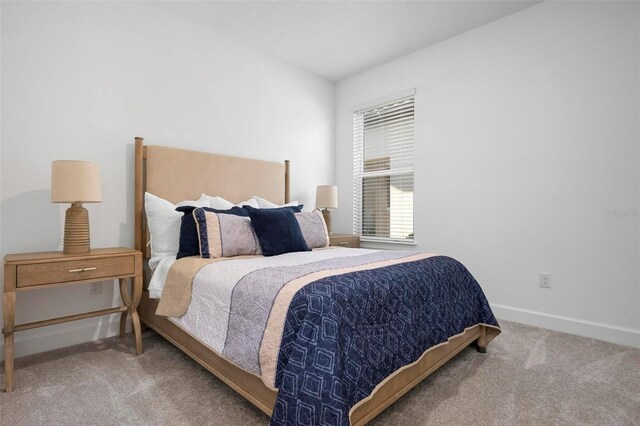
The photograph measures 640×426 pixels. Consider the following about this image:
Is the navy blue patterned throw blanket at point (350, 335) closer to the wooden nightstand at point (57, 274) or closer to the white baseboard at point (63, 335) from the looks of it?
the wooden nightstand at point (57, 274)

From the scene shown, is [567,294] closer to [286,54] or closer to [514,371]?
[514,371]

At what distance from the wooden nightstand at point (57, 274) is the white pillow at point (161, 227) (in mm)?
217

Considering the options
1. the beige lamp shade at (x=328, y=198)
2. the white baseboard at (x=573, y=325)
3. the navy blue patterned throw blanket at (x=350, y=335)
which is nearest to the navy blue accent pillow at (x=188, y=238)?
the navy blue patterned throw blanket at (x=350, y=335)

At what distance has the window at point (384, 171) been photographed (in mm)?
3807

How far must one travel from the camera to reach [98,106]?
8.25 ft

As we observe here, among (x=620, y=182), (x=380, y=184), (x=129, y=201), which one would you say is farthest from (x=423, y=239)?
(x=129, y=201)

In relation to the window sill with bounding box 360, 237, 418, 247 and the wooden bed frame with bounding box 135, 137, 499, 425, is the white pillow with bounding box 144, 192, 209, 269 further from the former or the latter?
the window sill with bounding box 360, 237, 418, 247

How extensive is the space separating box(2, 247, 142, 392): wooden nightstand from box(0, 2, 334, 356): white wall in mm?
395

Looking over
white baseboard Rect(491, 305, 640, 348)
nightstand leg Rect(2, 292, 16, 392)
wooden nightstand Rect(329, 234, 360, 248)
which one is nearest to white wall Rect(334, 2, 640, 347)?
white baseboard Rect(491, 305, 640, 348)

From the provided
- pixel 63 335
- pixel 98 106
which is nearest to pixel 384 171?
pixel 98 106

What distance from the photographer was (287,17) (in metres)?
2.98

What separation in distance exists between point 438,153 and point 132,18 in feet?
10.1

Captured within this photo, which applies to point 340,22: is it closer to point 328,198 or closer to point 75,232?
point 328,198

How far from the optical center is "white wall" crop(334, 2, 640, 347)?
247cm
